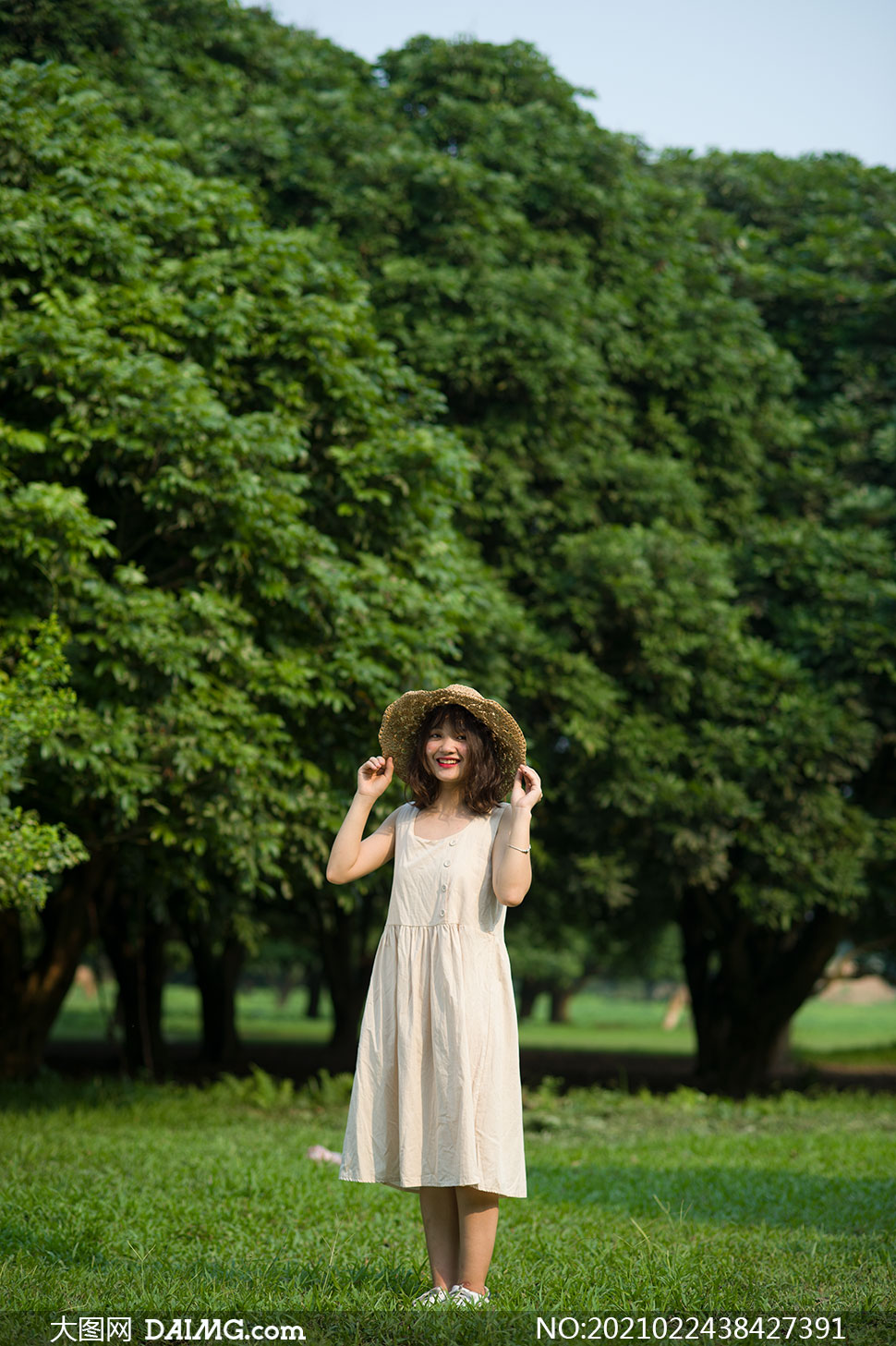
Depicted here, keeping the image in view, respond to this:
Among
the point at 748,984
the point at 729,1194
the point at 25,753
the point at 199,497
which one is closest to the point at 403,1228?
the point at 729,1194

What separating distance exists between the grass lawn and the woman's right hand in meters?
1.73

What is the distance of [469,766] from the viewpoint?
4410 mm

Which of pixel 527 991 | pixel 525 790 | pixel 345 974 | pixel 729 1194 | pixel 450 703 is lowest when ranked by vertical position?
pixel 527 991

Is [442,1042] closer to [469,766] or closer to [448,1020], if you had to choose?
[448,1020]

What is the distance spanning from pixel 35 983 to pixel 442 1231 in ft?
30.6

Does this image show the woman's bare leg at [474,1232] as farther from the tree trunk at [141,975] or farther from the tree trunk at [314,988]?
the tree trunk at [314,988]

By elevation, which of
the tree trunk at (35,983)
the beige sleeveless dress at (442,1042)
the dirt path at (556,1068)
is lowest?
the dirt path at (556,1068)

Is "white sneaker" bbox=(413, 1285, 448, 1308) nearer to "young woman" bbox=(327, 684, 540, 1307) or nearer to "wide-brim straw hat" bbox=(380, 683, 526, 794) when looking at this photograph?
"young woman" bbox=(327, 684, 540, 1307)

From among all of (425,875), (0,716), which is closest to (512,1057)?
(425,875)

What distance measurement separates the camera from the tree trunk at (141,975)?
15.6 metres

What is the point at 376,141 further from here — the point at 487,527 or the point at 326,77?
the point at 487,527

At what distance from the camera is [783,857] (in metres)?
12.8

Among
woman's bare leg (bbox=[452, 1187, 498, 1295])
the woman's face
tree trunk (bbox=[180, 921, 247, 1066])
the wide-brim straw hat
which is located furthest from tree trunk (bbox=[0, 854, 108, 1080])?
woman's bare leg (bbox=[452, 1187, 498, 1295])

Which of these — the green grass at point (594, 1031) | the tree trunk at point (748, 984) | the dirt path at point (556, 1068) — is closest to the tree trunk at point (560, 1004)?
the green grass at point (594, 1031)
